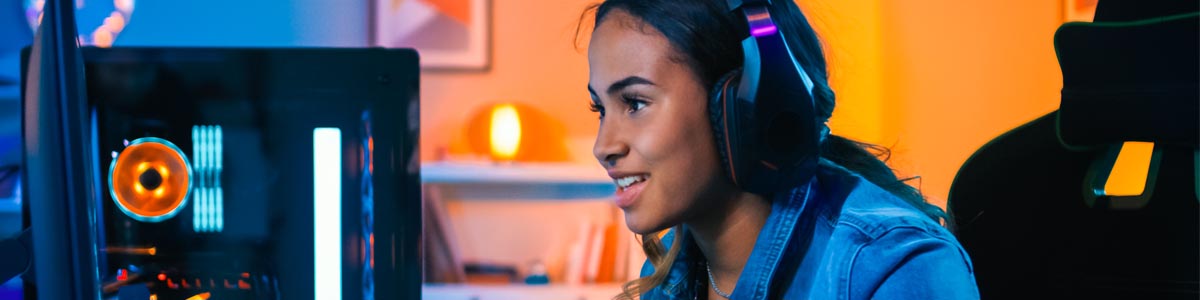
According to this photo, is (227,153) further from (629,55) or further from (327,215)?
(629,55)

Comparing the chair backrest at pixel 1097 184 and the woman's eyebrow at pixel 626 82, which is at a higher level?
the woman's eyebrow at pixel 626 82

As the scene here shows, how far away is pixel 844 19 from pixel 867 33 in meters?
Result: 0.07

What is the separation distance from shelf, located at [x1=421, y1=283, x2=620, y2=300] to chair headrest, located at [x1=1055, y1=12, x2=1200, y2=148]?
1.53 m

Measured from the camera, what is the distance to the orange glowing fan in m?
0.60

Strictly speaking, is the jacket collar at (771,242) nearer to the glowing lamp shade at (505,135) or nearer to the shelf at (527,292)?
the shelf at (527,292)

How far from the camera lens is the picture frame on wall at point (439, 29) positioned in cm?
266

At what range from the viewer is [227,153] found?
2.00 feet

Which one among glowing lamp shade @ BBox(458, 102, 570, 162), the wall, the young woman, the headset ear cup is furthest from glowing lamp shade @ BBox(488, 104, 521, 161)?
the headset ear cup

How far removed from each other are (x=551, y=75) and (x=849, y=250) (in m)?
1.93

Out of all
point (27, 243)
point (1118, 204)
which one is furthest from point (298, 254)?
point (1118, 204)

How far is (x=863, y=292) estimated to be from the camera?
2.60 ft

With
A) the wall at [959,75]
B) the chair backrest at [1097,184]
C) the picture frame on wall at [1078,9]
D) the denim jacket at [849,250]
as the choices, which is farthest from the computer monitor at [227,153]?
the picture frame on wall at [1078,9]

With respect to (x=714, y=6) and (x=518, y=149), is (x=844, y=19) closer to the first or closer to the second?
(x=518, y=149)

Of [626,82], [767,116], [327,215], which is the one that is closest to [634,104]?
[626,82]
